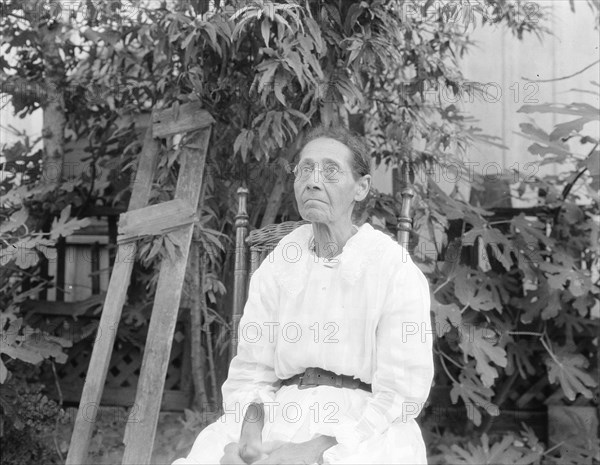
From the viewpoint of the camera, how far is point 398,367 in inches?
97.7

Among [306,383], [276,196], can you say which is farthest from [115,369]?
[306,383]

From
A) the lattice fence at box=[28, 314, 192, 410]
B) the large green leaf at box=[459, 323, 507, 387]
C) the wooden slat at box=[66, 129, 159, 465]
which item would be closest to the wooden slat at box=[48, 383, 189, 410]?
the lattice fence at box=[28, 314, 192, 410]

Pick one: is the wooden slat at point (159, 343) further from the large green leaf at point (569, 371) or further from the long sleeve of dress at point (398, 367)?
the large green leaf at point (569, 371)

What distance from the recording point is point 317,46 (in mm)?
3486

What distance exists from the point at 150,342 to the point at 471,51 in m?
2.52

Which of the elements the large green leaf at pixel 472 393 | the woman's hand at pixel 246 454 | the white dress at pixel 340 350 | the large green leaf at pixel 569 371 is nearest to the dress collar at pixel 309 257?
the white dress at pixel 340 350

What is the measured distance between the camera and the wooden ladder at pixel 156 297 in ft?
12.1

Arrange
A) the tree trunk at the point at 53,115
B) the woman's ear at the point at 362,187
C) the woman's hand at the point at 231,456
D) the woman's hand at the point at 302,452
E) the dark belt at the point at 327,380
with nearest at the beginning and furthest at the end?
the woman's hand at the point at 302,452 < the woman's hand at the point at 231,456 < the dark belt at the point at 327,380 < the woman's ear at the point at 362,187 < the tree trunk at the point at 53,115

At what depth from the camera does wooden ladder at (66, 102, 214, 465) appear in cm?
369

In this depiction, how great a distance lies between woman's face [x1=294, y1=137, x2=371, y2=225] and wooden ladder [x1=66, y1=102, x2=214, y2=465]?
1.17m

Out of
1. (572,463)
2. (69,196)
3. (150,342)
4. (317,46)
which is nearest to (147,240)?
(150,342)

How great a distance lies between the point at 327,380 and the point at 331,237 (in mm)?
478

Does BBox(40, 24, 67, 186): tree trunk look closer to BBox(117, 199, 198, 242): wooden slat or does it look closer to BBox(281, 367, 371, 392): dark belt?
BBox(117, 199, 198, 242): wooden slat

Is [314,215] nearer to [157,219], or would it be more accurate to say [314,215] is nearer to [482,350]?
[157,219]
